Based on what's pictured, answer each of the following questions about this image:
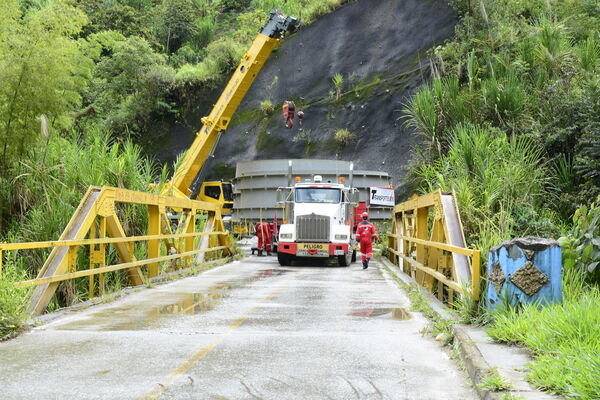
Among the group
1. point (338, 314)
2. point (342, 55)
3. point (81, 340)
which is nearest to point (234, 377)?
point (81, 340)

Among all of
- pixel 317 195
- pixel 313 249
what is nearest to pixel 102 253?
pixel 313 249

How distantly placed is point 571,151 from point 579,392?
12925mm

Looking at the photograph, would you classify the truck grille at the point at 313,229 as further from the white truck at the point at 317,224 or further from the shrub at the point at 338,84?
the shrub at the point at 338,84

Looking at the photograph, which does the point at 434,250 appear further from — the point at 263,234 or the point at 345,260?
the point at 263,234

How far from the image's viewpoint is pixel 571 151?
1619 centimetres

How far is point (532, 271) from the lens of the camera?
720 centimetres

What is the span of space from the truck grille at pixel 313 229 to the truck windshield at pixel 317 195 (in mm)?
1120

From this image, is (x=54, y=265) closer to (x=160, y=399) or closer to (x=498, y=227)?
(x=160, y=399)

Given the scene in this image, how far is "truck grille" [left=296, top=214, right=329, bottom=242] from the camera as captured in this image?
21641 mm

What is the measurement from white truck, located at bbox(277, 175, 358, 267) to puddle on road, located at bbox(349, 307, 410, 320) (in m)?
10.9

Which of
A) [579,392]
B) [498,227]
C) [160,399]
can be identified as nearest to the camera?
[579,392]

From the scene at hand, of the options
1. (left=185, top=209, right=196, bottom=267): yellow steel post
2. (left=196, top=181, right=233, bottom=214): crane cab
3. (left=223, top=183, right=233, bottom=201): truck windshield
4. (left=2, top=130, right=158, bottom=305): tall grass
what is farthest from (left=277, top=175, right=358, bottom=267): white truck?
(left=223, top=183, right=233, bottom=201): truck windshield

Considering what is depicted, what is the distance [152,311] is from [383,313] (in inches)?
132

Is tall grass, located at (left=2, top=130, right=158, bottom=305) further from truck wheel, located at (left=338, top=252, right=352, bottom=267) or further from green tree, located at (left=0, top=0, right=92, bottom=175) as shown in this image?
truck wheel, located at (left=338, top=252, right=352, bottom=267)
